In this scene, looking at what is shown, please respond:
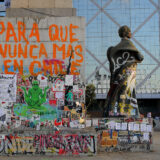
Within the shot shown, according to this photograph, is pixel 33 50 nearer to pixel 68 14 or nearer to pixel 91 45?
pixel 68 14

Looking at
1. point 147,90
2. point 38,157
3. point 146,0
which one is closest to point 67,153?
point 38,157

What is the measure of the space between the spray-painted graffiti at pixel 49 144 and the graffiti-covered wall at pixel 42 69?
2.91ft

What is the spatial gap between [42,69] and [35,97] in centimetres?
121

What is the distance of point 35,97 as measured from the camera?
1095cm

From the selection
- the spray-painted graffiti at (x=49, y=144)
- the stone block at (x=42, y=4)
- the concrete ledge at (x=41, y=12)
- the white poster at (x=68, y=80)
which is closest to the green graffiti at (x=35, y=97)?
the white poster at (x=68, y=80)

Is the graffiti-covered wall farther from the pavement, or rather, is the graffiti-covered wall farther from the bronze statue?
the bronze statue

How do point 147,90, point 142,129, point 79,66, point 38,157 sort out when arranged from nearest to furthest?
point 38,157 → point 79,66 → point 142,129 → point 147,90

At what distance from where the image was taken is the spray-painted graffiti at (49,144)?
9.95 metres

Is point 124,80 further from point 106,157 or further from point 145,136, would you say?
point 106,157

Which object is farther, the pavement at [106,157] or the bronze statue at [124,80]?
the bronze statue at [124,80]

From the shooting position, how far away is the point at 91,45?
184 ft

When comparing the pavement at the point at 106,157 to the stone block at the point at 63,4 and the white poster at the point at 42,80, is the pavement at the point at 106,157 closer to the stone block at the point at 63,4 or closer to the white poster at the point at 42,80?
the white poster at the point at 42,80

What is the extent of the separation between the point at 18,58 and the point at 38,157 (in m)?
4.06

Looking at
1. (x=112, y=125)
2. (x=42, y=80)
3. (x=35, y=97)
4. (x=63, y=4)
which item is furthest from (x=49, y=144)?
(x=63, y=4)
